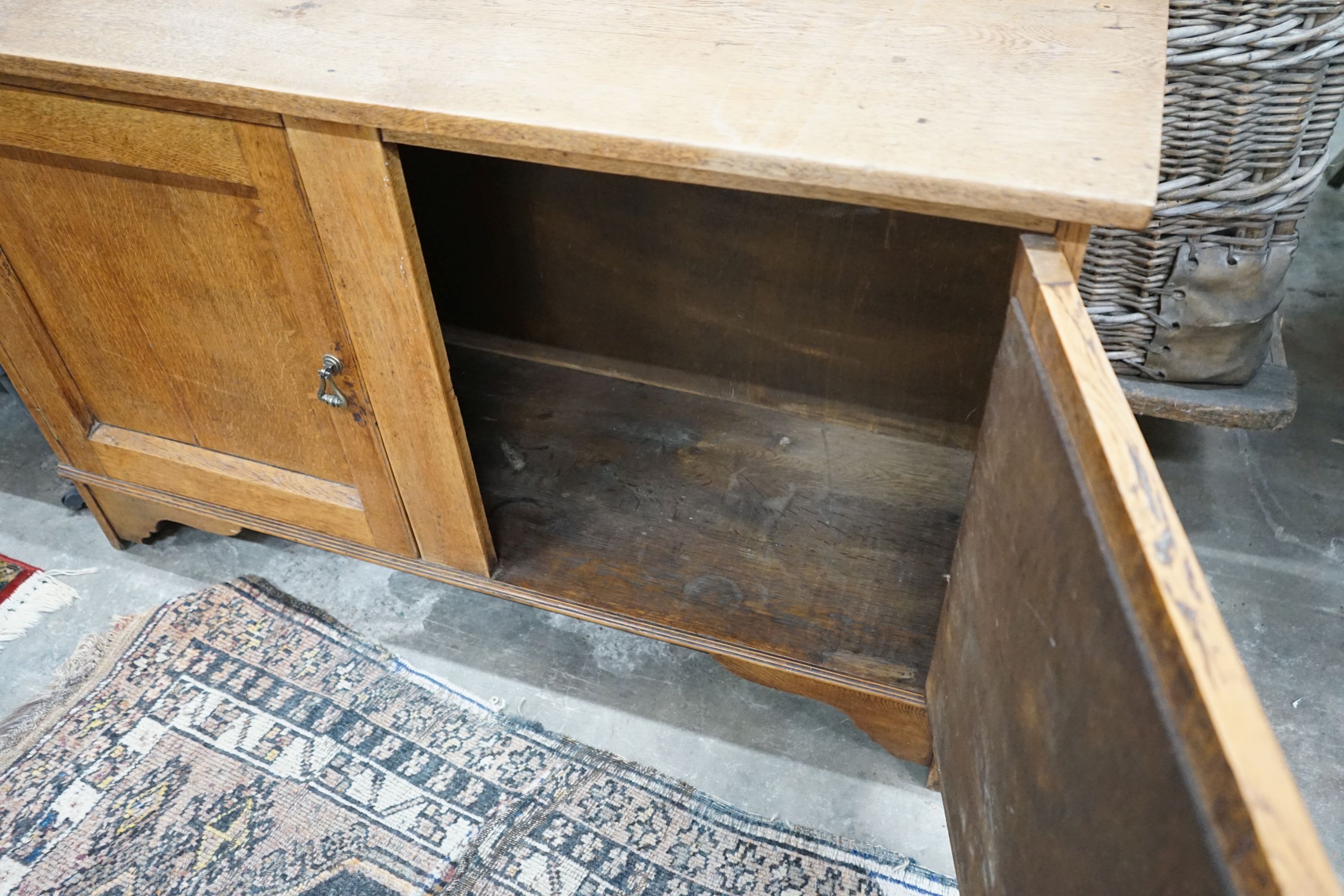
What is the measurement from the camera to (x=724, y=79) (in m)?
0.84

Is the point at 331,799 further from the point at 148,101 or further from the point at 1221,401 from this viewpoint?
the point at 1221,401

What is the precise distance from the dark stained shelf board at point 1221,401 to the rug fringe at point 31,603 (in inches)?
67.3

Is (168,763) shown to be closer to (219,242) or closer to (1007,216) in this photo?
(219,242)

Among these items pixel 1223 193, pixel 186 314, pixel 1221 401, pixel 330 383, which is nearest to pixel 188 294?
pixel 186 314

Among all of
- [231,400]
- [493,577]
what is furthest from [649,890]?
[231,400]

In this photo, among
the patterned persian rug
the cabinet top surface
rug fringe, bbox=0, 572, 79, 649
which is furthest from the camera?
rug fringe, bbox=0, 572, 79, 649

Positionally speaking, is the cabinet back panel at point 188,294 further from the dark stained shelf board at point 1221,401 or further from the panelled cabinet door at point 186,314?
the dark stained shelf board at point 1221,401

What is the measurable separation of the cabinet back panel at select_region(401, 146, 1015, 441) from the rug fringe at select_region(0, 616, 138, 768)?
81cm

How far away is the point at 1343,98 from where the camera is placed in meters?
1.14

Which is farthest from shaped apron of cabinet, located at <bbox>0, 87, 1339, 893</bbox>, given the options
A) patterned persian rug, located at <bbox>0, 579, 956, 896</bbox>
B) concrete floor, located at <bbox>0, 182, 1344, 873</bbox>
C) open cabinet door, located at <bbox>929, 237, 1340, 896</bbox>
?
patterned persian rug, located at <bbox>0, 579, 956, 896</bbox>

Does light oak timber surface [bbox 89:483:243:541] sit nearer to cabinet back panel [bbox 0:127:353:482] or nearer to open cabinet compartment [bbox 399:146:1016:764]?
cabinet back panel [bbox 0:127:353:482]

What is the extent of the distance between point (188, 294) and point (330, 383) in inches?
8.1

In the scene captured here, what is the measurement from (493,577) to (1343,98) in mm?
1231

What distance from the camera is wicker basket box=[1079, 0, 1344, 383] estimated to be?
107 cm
